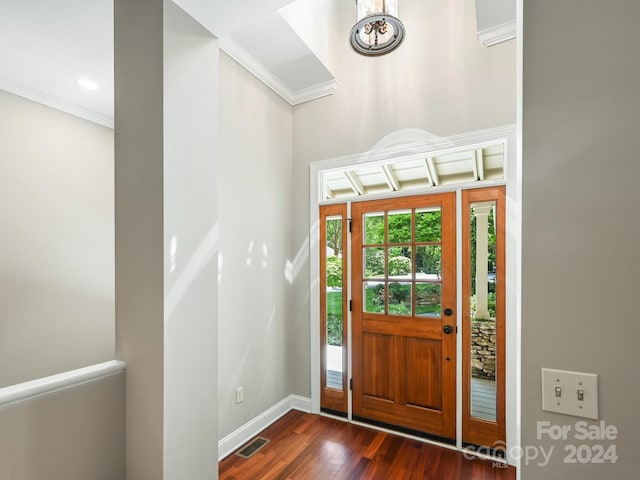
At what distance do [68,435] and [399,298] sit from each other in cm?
222

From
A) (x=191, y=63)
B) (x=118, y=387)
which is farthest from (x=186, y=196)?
(x=118, y=387)

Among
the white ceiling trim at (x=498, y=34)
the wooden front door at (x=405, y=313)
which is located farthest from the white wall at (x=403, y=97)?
the wooden front door at (x=405, y=313)

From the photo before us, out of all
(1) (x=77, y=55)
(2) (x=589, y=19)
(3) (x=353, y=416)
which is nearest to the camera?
(2) (x=589, y=19)

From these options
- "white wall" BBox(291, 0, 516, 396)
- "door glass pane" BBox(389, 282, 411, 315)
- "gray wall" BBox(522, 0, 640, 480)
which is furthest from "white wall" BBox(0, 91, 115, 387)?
"gray wall" BBox(522, 0, 640, 480)

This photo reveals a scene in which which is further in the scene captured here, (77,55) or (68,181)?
(68,181)

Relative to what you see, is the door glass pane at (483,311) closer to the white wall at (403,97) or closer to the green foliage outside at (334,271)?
the white wall at (403,97)

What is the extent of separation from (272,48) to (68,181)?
2.19 metres

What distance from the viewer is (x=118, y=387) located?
1.33 m

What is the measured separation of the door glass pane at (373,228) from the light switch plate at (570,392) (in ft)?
6.55

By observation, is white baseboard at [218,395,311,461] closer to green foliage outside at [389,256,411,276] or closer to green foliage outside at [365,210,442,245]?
green foliage outside at [389,256,411,276]

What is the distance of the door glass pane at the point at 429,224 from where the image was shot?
2.53 m

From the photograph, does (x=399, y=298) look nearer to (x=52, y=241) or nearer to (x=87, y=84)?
(x=52, y=241)

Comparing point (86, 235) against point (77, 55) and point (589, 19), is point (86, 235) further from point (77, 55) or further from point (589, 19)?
point (589, 19)

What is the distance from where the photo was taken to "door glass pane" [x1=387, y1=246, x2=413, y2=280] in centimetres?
264
